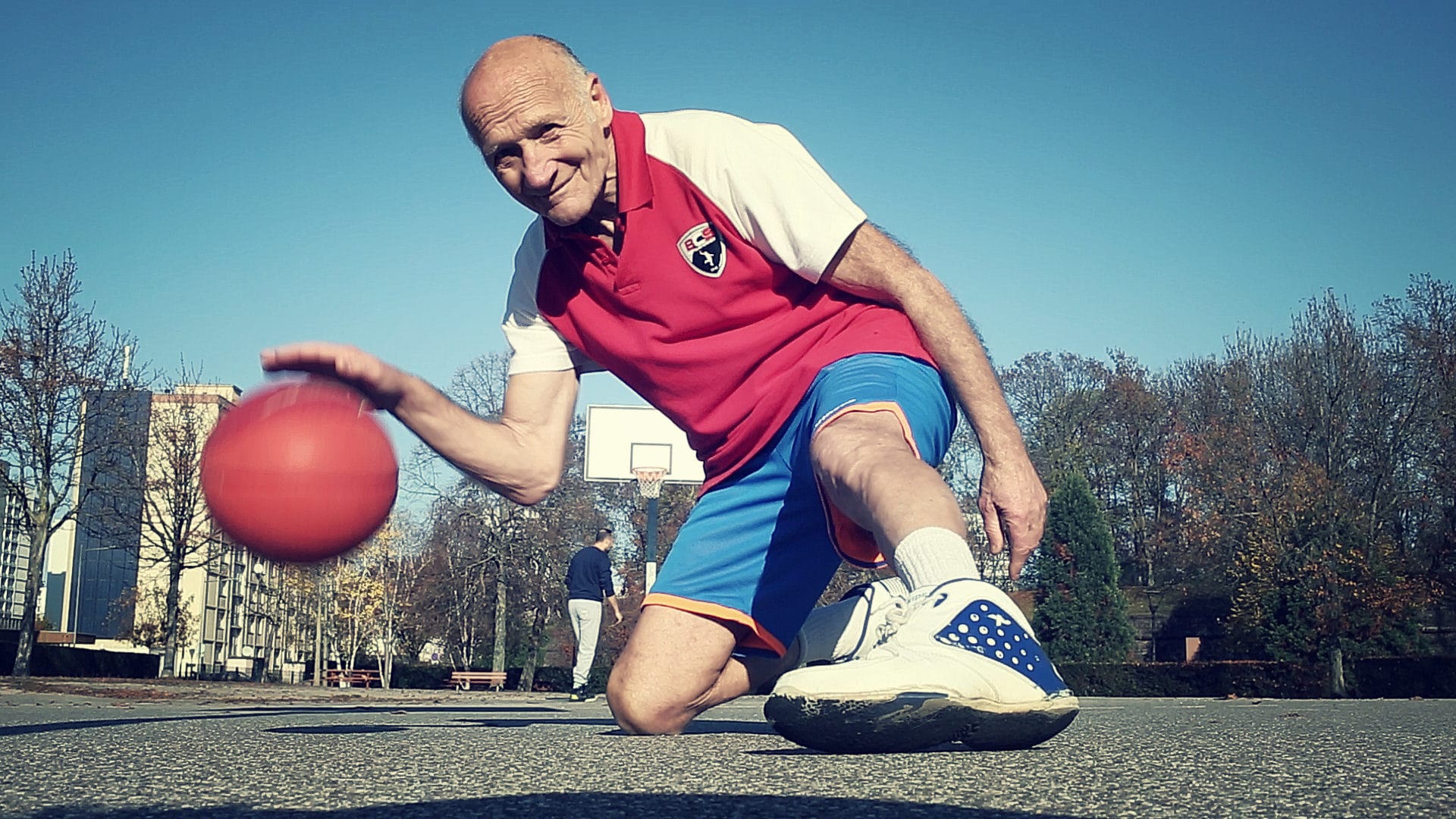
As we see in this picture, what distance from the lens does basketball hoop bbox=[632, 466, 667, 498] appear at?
25781 millimetres

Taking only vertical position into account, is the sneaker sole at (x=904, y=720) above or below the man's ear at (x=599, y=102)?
below

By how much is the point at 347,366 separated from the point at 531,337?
2.55 feet

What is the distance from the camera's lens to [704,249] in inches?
122

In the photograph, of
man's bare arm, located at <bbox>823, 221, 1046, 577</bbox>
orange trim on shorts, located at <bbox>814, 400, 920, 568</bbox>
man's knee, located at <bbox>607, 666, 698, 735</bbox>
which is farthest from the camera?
man's knee, located at <bbox>607, 666, 698, 735</bbox>

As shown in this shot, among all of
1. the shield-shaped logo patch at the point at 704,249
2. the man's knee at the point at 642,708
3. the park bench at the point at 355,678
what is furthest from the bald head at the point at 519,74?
the park bench at the point at 355,678

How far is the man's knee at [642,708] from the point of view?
338 centimetres

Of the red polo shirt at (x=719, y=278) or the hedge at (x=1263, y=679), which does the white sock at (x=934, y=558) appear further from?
the hedge at (x=1263, y=679)

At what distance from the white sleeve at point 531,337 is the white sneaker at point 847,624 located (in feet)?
3.30

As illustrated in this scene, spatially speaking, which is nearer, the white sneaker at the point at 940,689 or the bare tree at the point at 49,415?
the white sneaker at the point at 940,689

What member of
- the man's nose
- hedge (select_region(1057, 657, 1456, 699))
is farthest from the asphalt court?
hedge (select_region(1057, 657, 1456, 699))

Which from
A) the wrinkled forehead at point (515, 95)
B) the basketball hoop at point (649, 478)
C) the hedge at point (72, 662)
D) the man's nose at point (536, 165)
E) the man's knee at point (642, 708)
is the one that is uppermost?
the basketball hoop at point (649, 478)

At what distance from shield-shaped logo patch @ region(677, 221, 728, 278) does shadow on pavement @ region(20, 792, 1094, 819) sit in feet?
5.64

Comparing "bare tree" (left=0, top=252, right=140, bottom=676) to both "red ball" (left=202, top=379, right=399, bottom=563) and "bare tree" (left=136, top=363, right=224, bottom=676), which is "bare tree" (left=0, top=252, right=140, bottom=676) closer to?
"bare tree" (left=136, top=363, right=224, bottom=676)

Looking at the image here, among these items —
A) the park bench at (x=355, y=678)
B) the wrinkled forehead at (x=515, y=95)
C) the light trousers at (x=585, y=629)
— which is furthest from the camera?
the park bench at (x=355, y=678)
